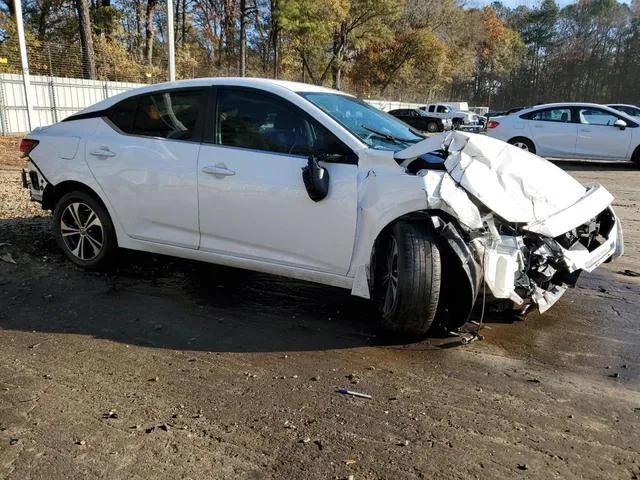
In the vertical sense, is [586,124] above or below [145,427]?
above

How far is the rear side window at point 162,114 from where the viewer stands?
4523 millimetres

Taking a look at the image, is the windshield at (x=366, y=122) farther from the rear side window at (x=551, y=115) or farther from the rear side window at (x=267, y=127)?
the rear side window at (x=551, y=115)

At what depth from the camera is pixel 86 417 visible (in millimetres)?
2883

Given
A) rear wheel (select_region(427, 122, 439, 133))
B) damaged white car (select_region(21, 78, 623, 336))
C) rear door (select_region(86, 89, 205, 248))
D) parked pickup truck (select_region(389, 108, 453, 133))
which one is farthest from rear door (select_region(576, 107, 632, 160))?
rear wheel (select_region(427, 122, 439, 133))

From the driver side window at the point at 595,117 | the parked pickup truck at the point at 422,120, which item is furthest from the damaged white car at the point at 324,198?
the parked pickup truck at the point at 422,120

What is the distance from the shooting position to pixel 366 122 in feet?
14.4

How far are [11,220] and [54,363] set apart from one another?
12.3 ft

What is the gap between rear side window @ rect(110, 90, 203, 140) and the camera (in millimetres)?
4523

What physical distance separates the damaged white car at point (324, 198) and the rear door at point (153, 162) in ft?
0.04

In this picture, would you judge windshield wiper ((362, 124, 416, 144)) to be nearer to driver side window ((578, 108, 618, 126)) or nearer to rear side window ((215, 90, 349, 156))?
rear side window ((215, 90, 349, 156))

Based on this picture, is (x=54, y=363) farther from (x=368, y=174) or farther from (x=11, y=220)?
(x=11, y=220)

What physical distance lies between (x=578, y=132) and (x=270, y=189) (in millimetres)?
11844

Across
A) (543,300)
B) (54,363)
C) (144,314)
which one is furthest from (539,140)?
(54,363)

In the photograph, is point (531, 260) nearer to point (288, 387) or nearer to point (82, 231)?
point (288, 387)
